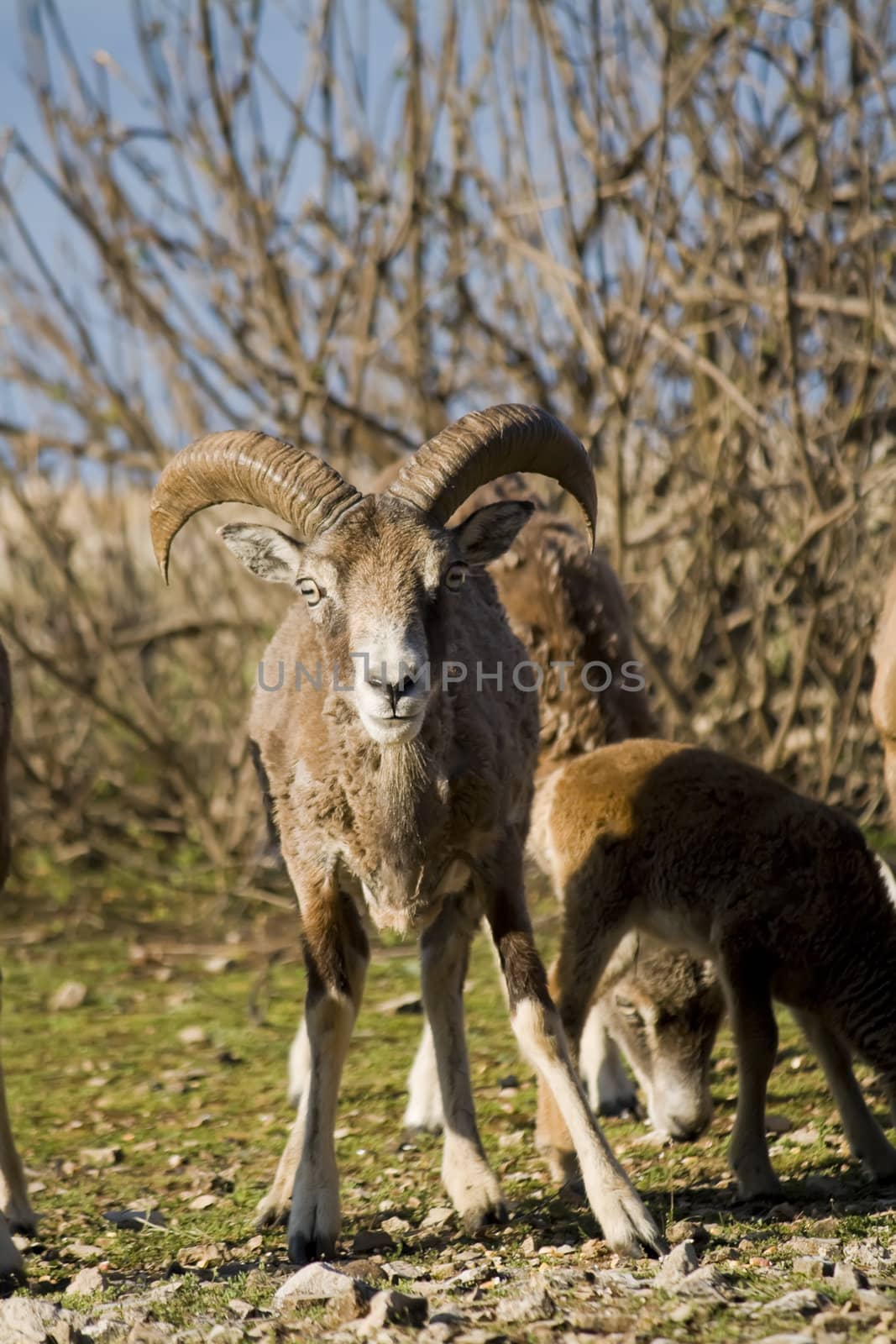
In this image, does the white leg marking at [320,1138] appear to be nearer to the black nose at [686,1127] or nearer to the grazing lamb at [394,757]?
the grazing lamb at [394,757]

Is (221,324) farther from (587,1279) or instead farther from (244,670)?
(587,1279)

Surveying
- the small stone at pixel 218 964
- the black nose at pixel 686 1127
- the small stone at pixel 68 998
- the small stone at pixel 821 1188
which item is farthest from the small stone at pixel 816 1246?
the small stone at pixel 218 964

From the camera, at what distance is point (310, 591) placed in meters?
6.24

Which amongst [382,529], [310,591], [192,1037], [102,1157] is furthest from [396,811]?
[192,1037]

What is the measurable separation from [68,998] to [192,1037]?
1368 millimetres

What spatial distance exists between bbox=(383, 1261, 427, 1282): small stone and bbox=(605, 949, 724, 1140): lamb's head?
75.4 inches

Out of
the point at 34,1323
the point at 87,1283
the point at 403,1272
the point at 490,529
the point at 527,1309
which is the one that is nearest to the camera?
the point at 527,1309

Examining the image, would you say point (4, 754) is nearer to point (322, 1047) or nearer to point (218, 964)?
point (322, 1047)

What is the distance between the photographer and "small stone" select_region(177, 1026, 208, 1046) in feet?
31.1

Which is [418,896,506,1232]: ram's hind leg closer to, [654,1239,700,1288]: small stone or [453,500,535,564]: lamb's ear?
[654,1239,700,1288]: small stone

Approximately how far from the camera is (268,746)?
22.4ft

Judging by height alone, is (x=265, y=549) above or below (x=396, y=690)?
above

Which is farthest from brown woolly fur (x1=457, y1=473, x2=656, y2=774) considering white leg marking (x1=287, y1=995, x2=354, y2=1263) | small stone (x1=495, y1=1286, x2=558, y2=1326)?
small stone (x1=495, y1=1286, x2=558, y2=1326)

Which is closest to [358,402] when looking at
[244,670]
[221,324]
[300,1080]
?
[221,324]
